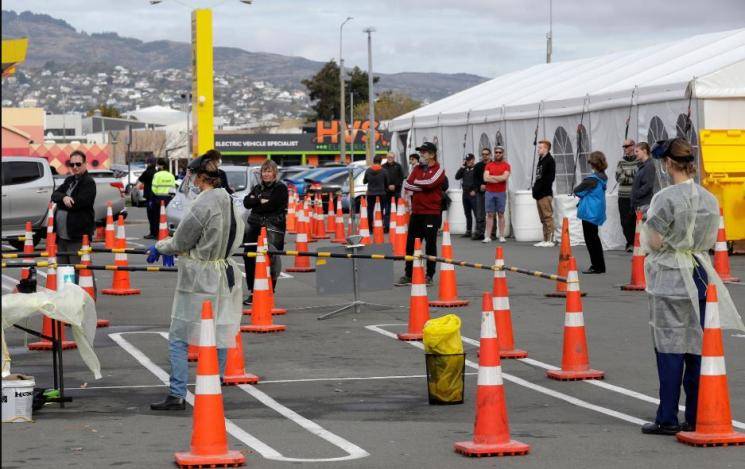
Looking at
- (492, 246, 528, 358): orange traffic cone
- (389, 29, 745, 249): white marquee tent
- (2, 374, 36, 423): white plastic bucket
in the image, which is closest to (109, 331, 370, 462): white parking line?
(2, 374, 36, 423): white plastic bucket

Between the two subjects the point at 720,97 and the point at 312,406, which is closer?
the point at 312,406

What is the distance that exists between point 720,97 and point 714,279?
1510 cm

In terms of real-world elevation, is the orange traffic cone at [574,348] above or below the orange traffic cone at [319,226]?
below

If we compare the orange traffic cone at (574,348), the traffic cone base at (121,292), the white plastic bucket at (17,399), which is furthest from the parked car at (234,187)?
the white plastic bucket at (17,399)

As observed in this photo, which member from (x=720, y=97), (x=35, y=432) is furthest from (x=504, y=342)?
(x=720, y=97)

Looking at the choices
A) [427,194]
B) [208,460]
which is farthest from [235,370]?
[427,194]

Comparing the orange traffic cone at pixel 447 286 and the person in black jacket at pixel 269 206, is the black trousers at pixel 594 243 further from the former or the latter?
the person in black jacket at pixel 269 206

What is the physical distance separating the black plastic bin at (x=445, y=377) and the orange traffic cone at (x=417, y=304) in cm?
331

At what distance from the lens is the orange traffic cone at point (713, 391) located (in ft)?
27.3

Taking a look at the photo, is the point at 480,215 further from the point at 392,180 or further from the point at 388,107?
the point at 388,107

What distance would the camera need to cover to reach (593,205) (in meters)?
20.0

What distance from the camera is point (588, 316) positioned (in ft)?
51.4

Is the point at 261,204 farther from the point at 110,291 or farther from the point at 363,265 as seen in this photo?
the point at 110,291

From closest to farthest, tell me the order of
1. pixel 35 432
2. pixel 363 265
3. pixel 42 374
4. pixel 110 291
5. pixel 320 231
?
pixel 35 432 < pixel 42 374 < pixel 363 265 < pixel 110 291 < pixel 320 231
